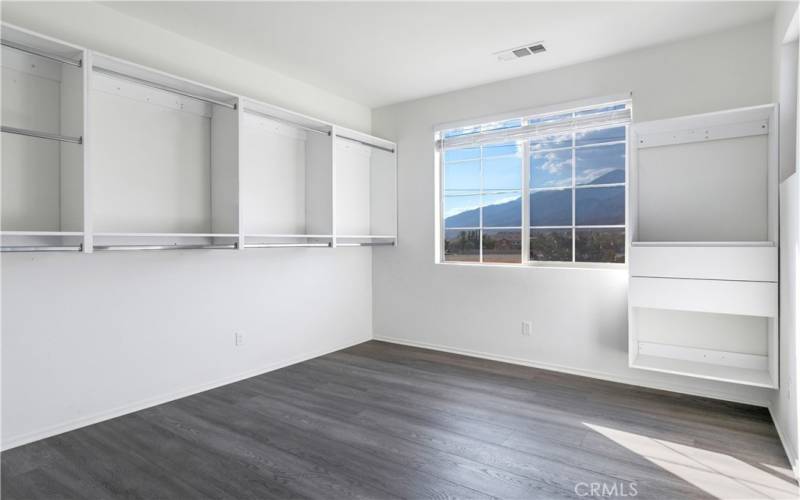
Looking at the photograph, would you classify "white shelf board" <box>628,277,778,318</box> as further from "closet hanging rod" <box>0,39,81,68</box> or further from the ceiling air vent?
"closet hanging rod" <box>0,39,81,68</box>

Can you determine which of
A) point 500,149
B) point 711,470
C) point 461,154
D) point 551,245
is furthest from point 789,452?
point 461,154

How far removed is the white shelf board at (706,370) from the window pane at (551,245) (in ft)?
3.64

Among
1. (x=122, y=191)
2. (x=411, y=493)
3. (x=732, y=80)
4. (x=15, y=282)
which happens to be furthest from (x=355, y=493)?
(x=732, y=80)

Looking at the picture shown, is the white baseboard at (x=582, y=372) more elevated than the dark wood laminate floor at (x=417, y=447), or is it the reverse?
A: the white baseboard at (x=582, y=372)

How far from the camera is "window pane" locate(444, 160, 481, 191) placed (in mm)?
4812

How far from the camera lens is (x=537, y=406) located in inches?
130

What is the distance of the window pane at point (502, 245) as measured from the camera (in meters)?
4.56

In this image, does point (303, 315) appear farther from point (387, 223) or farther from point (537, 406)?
point (537, 406)

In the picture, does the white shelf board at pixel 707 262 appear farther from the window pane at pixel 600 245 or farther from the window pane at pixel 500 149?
the window pane at pixel 500 149

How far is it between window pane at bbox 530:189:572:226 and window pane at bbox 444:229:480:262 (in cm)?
67

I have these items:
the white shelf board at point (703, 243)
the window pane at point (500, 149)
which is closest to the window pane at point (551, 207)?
the window pane at point (500, 149)

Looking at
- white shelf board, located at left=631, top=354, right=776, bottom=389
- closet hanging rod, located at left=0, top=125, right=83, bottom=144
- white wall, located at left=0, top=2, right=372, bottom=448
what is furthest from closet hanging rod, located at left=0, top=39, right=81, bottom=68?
white shelf board, located at left=631, top=354, right=776, bottom=389

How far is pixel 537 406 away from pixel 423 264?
2134mm

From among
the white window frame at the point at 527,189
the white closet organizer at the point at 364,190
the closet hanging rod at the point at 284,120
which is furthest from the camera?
the white closet organizer at the point at 364,190
